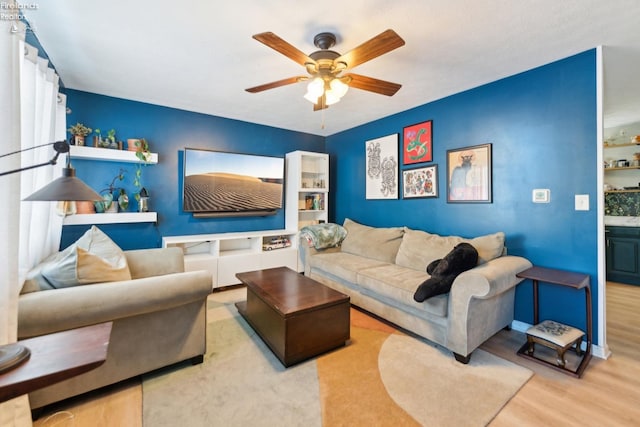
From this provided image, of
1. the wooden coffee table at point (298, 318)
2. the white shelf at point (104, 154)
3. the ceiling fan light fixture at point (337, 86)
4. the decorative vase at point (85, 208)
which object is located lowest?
the wooden coffee table at point (298, 318)

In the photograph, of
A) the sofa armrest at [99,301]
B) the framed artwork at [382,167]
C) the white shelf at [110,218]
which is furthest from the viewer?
the framed artwork at [382,167]

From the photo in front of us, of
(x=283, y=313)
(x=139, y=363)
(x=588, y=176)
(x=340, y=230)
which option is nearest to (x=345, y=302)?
(x=283, y=313)

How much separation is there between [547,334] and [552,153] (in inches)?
60.8

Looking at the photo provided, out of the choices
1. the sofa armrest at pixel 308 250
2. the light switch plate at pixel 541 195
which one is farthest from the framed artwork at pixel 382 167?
the light switch plate at pixel 541 195

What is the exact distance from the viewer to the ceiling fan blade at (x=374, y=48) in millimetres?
1551

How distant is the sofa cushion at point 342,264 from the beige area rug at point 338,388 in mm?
784

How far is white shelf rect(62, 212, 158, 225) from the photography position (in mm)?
2817

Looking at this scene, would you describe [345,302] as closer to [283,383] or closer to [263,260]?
[283,383]

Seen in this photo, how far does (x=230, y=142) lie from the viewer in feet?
13.3

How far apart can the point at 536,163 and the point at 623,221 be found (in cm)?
296

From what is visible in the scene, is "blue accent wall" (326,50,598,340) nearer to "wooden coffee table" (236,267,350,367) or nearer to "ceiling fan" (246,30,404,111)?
"ceiling fan" (246,30,404,111)

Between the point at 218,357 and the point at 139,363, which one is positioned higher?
the point at 139,363

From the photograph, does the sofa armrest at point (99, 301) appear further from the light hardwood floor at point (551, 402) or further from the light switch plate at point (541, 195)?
the light switch plate at point (541, 195)

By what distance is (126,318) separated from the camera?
5.47ft
